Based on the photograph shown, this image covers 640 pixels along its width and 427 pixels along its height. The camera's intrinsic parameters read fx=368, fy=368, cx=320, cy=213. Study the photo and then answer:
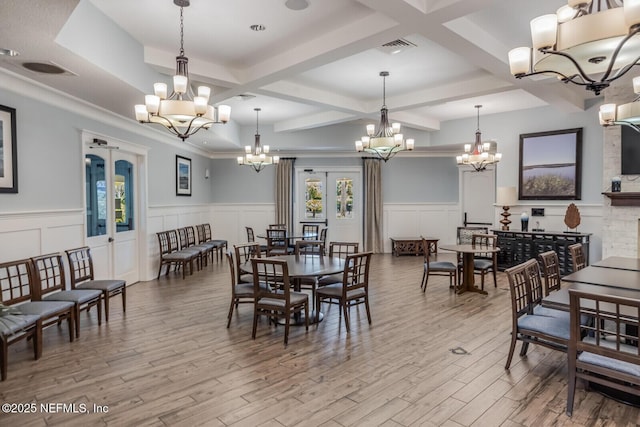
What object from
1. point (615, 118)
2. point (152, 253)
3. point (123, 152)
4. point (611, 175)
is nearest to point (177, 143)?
point (123, 152)

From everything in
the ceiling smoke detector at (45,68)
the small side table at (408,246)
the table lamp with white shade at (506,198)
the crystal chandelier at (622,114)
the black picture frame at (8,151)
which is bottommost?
the small side table at (408,246)

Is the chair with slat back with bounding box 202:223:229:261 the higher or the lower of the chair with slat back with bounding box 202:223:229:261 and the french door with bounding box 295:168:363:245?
the lower

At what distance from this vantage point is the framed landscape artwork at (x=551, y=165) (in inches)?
266

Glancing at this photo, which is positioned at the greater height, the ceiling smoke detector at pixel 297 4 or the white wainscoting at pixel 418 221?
the ceiling smoke detector at pixel 297 4

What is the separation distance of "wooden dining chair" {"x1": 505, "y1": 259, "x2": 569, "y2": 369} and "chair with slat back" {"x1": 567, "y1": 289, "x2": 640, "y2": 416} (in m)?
0.29

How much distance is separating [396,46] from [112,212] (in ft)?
16.1

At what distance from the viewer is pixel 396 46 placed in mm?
4258

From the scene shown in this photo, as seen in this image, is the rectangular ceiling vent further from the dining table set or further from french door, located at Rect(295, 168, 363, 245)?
french door, located at Rect(295, 168, 363, 245)

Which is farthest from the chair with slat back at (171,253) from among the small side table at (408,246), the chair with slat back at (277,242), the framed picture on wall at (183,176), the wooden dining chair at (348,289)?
the small side table at (408,246)

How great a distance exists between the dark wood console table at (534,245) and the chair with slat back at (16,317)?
7400 mm

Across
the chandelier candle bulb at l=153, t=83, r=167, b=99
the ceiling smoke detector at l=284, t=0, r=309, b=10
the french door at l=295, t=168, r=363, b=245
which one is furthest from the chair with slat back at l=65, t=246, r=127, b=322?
the french door at l=295, t=168, r=363, b=245

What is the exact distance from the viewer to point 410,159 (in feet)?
34.0

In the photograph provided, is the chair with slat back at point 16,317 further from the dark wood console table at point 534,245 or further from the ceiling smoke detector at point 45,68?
the dark wood console table at point 534,245

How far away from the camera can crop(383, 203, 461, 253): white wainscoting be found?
409 inches
